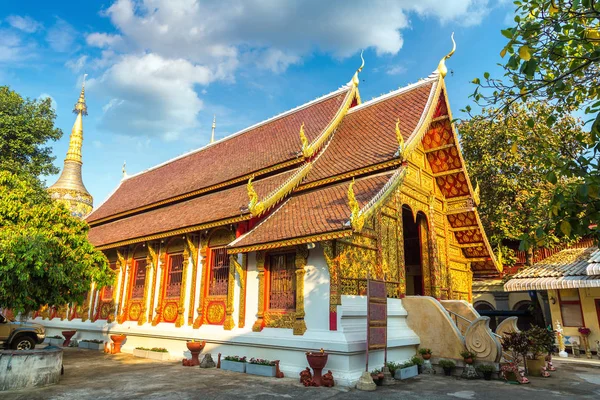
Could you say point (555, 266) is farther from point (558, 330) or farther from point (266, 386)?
point (266, 386)

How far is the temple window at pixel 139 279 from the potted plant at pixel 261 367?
590 cm

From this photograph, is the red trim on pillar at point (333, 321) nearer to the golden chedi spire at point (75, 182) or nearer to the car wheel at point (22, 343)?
the car wheel at point (22, 343)

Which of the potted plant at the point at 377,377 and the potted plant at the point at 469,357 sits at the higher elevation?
the potted plant at the point at 469,357

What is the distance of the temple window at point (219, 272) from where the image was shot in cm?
1066

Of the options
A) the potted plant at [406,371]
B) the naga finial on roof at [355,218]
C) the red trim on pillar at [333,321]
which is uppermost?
the naga finial on roof at [355,218]

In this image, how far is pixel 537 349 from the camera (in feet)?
28.9

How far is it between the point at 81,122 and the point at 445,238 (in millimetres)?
38189

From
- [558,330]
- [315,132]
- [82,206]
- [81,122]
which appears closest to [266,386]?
[315,132]

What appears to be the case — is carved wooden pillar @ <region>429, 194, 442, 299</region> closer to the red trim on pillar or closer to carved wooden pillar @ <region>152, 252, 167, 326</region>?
the red trim on pillar

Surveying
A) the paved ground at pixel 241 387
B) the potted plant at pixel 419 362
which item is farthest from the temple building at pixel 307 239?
the paved ground at pixel 241 387

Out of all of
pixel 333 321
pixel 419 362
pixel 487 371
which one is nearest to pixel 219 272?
pixel 333 321

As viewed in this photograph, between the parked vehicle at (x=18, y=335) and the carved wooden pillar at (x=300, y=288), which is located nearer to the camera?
the carved wooden pillar at (x=300, y=288)

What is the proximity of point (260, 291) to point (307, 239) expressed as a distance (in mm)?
2276

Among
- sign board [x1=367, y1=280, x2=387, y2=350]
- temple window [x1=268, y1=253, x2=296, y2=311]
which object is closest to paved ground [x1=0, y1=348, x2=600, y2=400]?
sign board [x1=367, y1=280, x2=387, y2=350]
